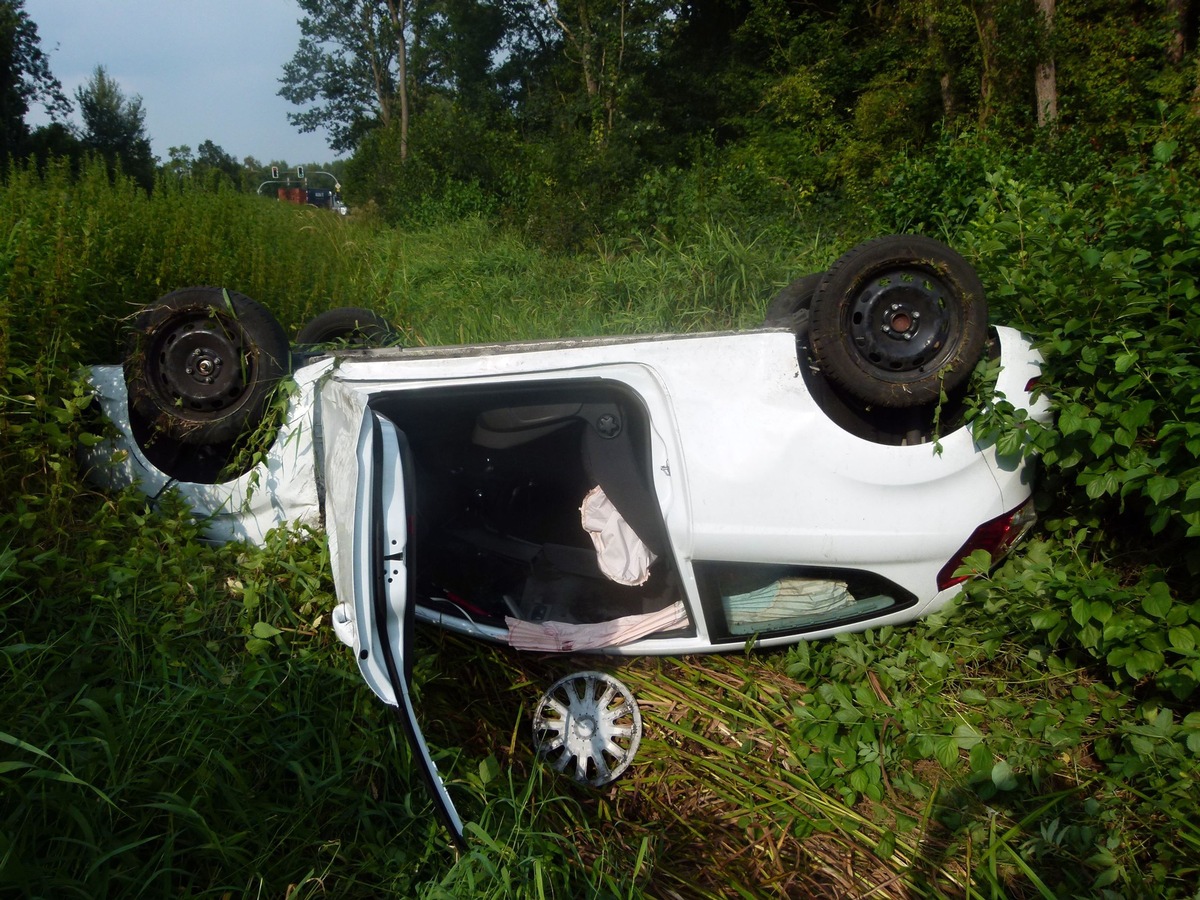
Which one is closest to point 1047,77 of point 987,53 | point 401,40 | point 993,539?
point 987,53

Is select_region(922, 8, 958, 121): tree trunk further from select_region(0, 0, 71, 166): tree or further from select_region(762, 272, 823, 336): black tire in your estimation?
select_region(0, 0, 71, 166): tree

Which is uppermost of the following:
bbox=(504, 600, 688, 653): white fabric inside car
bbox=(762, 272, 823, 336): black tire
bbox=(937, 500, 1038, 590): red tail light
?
bbox=(762, 272, 823, 336): black tire

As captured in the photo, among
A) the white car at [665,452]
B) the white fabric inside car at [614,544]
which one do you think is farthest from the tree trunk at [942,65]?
the white fabric inside car at [614,544]

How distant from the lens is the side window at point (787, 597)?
2.72 metres

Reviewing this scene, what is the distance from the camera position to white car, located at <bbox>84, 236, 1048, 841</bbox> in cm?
262

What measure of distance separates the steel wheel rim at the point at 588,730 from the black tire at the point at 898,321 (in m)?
1.43

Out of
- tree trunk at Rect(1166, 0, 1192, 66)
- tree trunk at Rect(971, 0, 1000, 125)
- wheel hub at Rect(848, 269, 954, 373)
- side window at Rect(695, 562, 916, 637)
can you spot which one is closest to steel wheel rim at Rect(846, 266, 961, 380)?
wheel hub at Rect(848, 269, 954, 373)

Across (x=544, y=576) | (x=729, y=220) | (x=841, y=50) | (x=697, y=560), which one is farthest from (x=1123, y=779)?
(x=841, y=50)

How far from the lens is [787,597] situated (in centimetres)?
283

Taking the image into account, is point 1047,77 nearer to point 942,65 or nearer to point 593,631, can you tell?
point 942,65

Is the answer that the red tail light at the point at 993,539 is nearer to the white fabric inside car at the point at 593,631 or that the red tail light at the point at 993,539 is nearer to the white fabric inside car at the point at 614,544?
the white fabric inside car at the point at 593,631

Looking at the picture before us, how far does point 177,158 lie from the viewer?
306 inches

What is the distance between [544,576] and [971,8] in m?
10.1

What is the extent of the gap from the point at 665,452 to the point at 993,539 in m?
1.18
